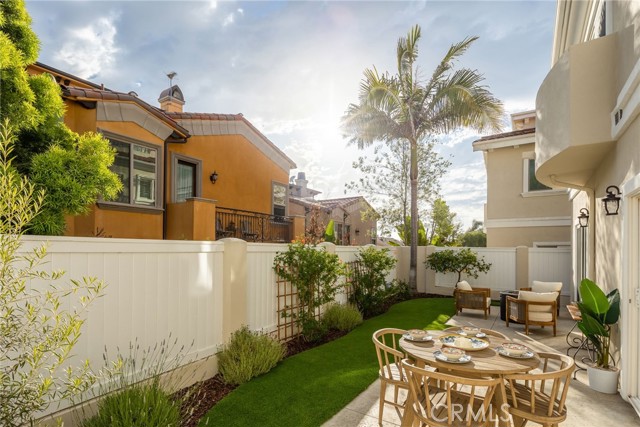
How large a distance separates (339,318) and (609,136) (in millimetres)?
6365

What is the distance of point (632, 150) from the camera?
14.5 ft

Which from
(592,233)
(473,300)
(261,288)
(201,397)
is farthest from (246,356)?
(592,233)

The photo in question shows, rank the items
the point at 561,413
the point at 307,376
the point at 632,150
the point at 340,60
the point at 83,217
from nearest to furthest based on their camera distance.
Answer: the point at 561,413 < the point at 632,150 < the point at 307,376 < the point at 83,217 < the point at 340,60

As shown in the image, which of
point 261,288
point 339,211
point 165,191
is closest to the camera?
point 261,288

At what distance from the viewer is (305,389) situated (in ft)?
16.2

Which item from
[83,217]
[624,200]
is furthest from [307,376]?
[83,217]

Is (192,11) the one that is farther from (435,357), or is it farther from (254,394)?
(435,357)

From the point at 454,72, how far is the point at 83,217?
13.5 m

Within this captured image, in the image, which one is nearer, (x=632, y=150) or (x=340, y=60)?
(x=632, y=150)

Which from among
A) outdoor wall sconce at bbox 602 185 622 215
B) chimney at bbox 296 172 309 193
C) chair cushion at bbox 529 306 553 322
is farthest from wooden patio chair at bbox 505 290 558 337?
chimney at bbox 296 172 309 193

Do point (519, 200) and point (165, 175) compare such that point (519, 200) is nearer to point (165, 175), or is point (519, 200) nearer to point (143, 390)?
point (165, 175)

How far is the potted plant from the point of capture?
4.88 meters

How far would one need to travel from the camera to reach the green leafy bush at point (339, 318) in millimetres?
8156

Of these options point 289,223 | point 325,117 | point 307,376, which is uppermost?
point 325,117
